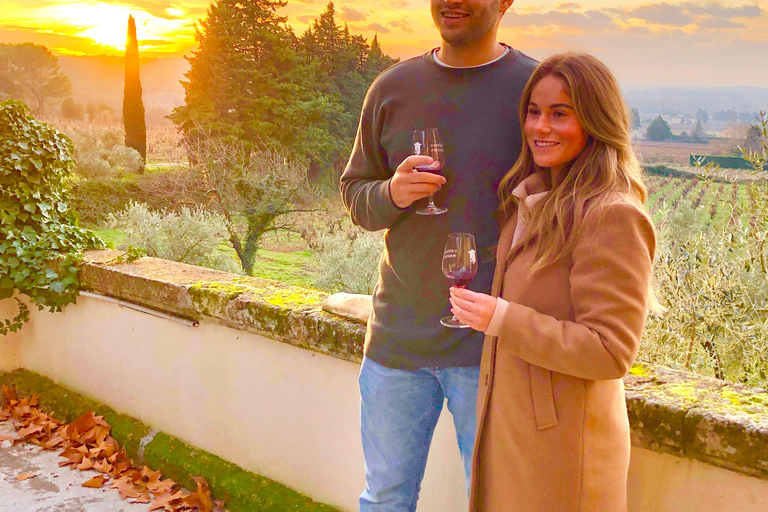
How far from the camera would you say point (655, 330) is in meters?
2.77

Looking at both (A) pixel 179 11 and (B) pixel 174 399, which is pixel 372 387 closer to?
(B) pixel 174 399

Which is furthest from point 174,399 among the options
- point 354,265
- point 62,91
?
point 62,91

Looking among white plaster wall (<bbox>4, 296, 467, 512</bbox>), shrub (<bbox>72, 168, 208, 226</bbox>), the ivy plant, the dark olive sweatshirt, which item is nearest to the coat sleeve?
the dark olive sweatshirt

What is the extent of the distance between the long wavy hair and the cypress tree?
59.5ft

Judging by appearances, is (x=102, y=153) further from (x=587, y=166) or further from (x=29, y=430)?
(x=587, y=166)

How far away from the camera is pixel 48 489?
2.89 meters

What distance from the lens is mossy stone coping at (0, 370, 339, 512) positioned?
262 centimetres

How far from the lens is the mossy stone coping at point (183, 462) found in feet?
8.59

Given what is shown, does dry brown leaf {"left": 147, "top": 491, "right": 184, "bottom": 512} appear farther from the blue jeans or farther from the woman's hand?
the woman's hand

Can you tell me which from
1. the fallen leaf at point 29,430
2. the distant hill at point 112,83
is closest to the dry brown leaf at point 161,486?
the fallen leaf at point 29,430

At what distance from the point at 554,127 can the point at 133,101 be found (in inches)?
731

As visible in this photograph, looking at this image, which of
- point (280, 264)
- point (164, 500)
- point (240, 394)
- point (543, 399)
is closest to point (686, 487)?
point (543, 399)

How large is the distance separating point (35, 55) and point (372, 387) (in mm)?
19333

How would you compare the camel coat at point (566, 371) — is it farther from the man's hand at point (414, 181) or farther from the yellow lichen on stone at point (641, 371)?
the yellow lichen on stone at point (641, 371)
